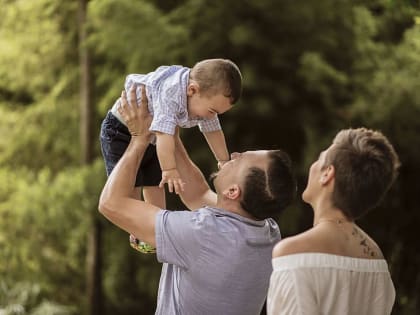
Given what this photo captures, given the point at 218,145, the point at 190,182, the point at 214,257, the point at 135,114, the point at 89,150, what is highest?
the point at 135,114

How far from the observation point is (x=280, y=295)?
4.83 feet

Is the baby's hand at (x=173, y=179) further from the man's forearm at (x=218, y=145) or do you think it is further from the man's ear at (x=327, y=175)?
the man's ear at (x=327, y=175)

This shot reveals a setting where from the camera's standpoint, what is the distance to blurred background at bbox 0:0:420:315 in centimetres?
609

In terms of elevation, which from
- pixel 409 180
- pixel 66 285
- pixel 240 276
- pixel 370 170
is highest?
pixel 370 170

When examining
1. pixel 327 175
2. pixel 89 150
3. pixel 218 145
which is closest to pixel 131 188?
pixel 218 145

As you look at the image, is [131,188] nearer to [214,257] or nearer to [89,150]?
[214,257]

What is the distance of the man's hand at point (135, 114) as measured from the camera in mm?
2094

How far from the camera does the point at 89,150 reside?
6.85 m

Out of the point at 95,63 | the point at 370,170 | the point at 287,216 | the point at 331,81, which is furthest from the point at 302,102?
the point at 370,170

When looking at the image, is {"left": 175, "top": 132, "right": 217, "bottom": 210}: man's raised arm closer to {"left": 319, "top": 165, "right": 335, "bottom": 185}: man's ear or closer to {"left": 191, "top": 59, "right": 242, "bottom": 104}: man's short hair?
{"left": 191, "top": 59, "right": 242, "bottom": 104}: man's short hair

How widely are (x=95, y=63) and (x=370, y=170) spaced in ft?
18.9

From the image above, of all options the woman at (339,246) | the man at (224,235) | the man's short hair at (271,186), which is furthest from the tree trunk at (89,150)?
the woman at (339,246)

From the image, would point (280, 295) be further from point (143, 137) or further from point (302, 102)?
point (302, 102)

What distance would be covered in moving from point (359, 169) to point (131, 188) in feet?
2.19
